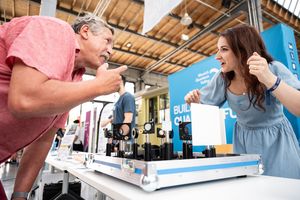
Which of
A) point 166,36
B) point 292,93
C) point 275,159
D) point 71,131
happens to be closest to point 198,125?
point 292,93

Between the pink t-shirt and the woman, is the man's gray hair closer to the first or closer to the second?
the pink t-shirt

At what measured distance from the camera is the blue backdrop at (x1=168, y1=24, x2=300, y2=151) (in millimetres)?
1440

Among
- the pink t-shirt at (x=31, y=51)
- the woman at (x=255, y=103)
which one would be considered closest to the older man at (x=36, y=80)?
the pink t-shirt at (x=31, y=51)

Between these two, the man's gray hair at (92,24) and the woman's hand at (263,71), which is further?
the man's gray hair at (92,24)

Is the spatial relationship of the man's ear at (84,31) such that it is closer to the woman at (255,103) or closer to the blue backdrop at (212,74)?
the woman at (255,103)

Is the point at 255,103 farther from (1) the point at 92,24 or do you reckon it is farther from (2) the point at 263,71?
(1) the point at 92,24

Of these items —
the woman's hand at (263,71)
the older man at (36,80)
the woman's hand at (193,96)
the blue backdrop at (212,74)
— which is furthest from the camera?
the blue backdrop at (212,74)

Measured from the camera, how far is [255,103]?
0.86m

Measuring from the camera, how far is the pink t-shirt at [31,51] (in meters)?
0.49

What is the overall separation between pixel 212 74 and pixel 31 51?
195 cm

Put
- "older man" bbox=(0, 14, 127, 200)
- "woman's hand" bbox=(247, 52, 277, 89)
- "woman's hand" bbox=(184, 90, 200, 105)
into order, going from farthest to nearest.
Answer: "woman's hand" bbox=(184, 90, 200, 105) → "woman's hand" bbox=(247, 52, 277, 89) → "older man" bbox=(0, 14, 127, 200)

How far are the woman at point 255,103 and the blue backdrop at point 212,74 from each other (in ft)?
2.07

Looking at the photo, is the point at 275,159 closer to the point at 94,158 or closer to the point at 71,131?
the point at 94,158

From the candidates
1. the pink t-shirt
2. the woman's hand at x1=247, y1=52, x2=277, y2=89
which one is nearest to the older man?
the pink t-shirt
